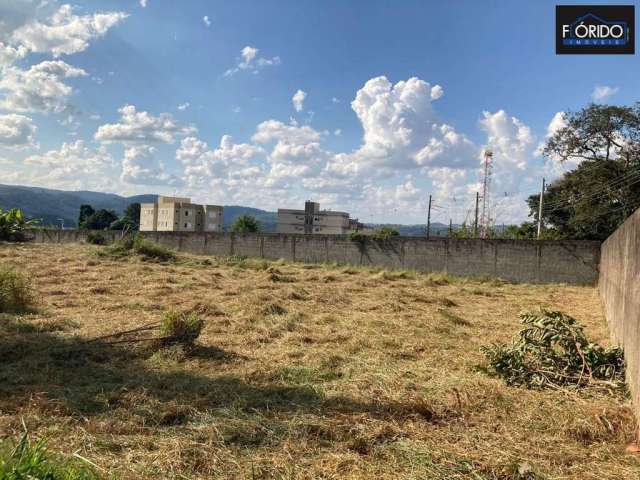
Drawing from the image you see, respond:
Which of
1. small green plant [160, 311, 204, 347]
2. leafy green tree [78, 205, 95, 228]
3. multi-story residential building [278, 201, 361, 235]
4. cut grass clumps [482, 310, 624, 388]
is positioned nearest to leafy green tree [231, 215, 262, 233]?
multi-story residential building [278, 201, 361, 235]

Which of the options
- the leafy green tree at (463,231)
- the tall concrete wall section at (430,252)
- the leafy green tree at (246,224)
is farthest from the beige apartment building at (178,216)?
the tall concrete wall section at (430,252)

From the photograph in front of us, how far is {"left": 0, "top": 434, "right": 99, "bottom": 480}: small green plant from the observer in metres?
1.74

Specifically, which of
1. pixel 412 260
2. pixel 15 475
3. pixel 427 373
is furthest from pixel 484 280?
pixel 15 475

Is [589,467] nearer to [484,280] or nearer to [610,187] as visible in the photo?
[484,280]

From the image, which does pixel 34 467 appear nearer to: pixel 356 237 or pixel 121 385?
pixel 121 385

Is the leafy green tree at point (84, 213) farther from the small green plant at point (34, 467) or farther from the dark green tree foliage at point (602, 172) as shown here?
the small green plant at point (34, 467)

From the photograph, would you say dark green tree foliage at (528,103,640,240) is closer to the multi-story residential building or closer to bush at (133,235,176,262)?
bush at (133,235,176,262)

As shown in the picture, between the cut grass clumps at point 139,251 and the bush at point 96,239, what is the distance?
9.15 metres

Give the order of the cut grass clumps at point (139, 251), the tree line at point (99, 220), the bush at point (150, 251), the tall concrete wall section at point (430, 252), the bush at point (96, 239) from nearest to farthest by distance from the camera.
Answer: the cut grass clumps at point (139, 251) → the bush at point (150, 251) → the tall concrete wall section at point (430, 252) → the bush at point (96, 239) → the tree line at point (99, 220)

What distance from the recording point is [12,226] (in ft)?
70.0

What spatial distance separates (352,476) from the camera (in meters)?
2.40

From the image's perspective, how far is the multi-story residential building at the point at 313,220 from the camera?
Result: 278ft

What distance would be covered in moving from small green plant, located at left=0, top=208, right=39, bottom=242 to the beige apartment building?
52.7 metres

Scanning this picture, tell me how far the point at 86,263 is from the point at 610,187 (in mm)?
21445
